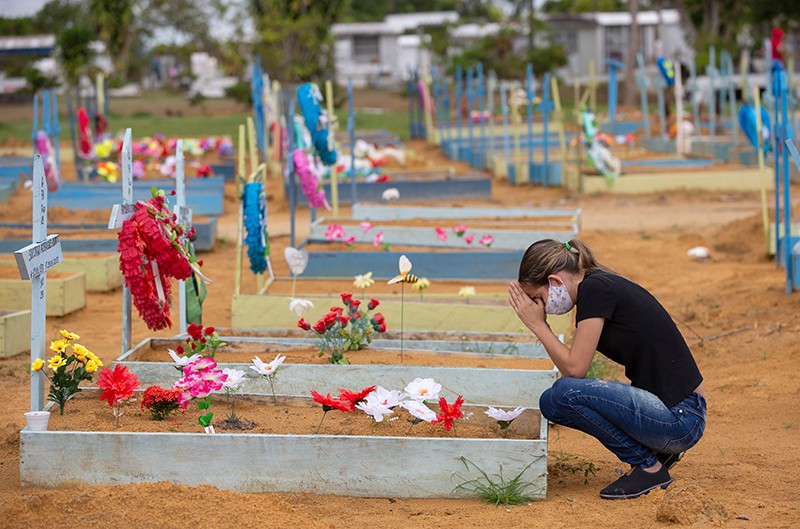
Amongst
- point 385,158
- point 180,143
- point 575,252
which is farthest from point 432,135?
point 575,252

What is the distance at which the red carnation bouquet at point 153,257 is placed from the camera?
5.61 meters

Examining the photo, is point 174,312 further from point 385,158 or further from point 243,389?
point 385,158

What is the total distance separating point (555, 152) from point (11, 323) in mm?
17065

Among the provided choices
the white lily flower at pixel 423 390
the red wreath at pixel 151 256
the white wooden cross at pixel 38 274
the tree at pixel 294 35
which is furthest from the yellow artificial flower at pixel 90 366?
Answer: the tree at pixel 294 35

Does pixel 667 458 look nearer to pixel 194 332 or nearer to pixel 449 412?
pixel 449 412

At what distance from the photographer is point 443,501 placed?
4.49 meters

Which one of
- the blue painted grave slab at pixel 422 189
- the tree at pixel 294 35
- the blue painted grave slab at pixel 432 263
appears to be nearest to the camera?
the blue painted grave slab at pixel 432 263

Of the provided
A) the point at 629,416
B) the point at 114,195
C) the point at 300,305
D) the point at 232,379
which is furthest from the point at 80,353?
the point at 114,195

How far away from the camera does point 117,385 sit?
16.5 ft

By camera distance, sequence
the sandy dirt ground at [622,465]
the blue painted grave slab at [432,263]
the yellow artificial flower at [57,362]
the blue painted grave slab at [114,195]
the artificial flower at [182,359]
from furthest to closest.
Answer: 1. the blue painted grave slab at [114,195]
2. the blue painted grave slab at [432,263]
3. the artificial flower at [182,359]
4. the yellow artificial flower at [57,362]
5. the sandy dirt ground at [622,465]

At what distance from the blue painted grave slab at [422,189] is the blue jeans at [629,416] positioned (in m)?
11.9

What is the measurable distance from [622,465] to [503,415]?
0.65 m

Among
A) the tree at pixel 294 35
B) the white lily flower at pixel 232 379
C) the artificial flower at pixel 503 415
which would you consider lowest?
the artificial flower at pixel 503 415

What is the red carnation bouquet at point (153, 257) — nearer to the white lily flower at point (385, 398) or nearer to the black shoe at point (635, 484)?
the white lily flower at point (385, 398)
